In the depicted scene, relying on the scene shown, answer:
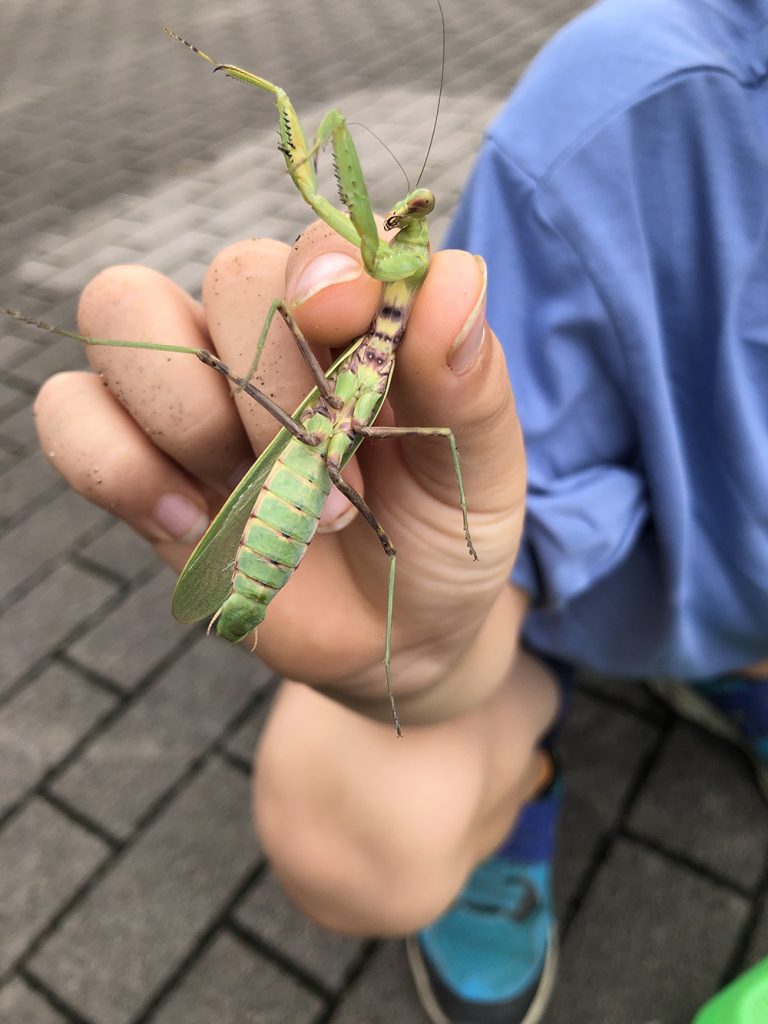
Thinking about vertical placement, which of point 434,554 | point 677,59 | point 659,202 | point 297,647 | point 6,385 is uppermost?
point 677,59

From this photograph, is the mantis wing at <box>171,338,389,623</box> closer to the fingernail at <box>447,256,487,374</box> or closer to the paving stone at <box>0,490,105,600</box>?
the fingernail at <box>447,256,487,374</box>

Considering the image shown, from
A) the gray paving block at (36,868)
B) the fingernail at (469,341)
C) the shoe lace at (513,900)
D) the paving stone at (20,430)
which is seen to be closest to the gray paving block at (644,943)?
the shoe lace at (513,900)

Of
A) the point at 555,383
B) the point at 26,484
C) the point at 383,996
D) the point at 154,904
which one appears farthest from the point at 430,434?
the point at 26,484

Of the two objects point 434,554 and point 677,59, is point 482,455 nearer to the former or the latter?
point 434,554

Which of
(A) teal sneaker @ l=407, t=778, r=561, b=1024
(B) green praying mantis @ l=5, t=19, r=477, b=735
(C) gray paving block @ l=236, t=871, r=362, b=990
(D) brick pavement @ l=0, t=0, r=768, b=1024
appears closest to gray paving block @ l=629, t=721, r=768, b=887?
(D) brick pavement @ l=0, t=0, r=768, b=1024

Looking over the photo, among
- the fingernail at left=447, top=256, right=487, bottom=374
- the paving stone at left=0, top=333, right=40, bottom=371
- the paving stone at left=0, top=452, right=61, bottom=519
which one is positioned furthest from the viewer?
the paving stone at left=0, top=333, right=40, bottom=371

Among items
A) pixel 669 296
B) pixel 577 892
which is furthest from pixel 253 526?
pixel 577 892

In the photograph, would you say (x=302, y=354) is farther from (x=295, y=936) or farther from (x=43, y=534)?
(x=43, y=534)
